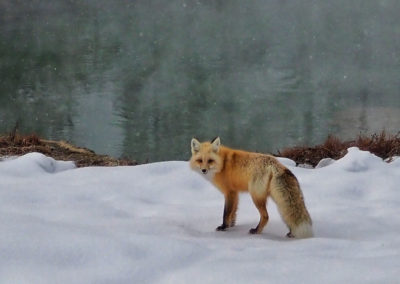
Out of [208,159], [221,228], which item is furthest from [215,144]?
[221,228]

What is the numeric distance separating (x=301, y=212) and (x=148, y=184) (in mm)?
2450

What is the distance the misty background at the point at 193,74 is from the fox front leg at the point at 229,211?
14.7 metres

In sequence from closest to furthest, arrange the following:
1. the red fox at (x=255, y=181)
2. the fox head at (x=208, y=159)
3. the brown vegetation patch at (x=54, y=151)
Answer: the red fox at (x=255, y=181) → the fox head at (x=208, y=159) → the brown vegetation patch at (x=54, y=151)

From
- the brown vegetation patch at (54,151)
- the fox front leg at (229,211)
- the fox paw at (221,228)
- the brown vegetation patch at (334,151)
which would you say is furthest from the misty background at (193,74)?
the fox paw at (221,228)

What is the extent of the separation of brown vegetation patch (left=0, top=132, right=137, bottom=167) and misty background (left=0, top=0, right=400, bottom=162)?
472 inches

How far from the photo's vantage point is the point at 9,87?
35.5 m

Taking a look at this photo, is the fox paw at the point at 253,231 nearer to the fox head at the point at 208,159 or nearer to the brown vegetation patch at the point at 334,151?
the fox head at the point at 208,159

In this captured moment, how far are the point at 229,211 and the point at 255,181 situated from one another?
444 millimetres

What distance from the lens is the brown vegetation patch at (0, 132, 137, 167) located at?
9.63 metres

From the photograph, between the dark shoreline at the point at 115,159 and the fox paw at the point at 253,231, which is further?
the dark shoreline at the point at 115,159

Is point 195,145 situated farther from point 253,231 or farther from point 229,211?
point 253,231

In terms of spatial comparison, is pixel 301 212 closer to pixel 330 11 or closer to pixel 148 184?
pixel 148 184

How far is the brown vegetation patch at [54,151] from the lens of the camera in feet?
31.6

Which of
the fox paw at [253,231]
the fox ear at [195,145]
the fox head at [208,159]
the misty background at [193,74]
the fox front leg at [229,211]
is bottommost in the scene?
the fox paw at [253,231]
